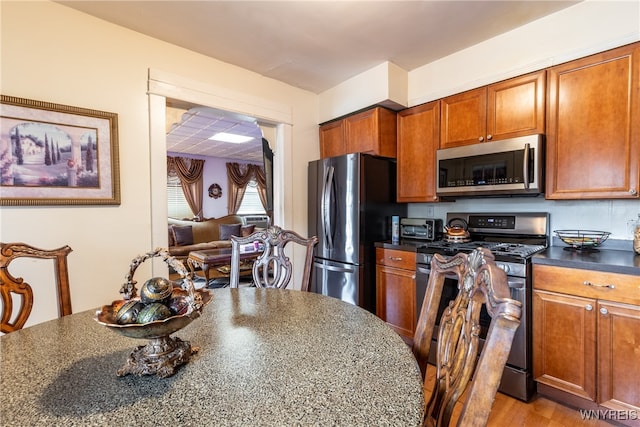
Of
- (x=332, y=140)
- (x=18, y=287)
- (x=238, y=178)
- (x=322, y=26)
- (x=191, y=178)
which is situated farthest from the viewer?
(x=238, y=178)

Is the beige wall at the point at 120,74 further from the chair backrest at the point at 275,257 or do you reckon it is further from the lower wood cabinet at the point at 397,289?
the lower wood cabinet at the point at 397,289

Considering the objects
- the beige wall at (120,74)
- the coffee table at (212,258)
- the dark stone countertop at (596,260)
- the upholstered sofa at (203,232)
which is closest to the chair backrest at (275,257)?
the beige wall at (120,74)

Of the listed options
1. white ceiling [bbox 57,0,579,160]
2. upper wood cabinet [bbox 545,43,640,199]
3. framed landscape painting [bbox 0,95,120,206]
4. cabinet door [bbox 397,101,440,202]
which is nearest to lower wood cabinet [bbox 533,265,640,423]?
upper wood cabinet [bbox 545,43,640,199]

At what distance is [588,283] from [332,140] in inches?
93.5

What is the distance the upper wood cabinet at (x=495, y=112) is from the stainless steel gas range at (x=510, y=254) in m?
0.66

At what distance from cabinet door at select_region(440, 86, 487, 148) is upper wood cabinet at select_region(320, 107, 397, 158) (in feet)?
1.57

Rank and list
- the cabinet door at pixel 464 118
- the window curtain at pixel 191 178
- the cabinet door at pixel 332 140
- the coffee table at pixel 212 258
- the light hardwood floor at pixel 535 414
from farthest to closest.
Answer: the window curtain at pixel 191 178 < the coffee table at pixel 212 258 < the cabinet door at pixel 332 140 < the cabinet door at pixel 464 118 < the light hardwood floor at pixel 535 414

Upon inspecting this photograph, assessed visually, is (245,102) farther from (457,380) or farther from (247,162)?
(247,162)

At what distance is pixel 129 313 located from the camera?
750 mm

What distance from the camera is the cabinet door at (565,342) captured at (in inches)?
64.6

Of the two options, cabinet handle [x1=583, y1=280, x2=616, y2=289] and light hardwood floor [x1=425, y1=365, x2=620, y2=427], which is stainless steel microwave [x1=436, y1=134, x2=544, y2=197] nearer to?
cabinet handle [x1=583, y1=280, x2=616, y2=289]

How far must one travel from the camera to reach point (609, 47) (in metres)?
1.81

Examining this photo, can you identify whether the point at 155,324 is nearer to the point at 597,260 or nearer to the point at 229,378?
the point at 229,378

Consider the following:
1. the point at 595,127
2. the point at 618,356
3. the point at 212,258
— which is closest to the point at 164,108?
the point at 212,258
